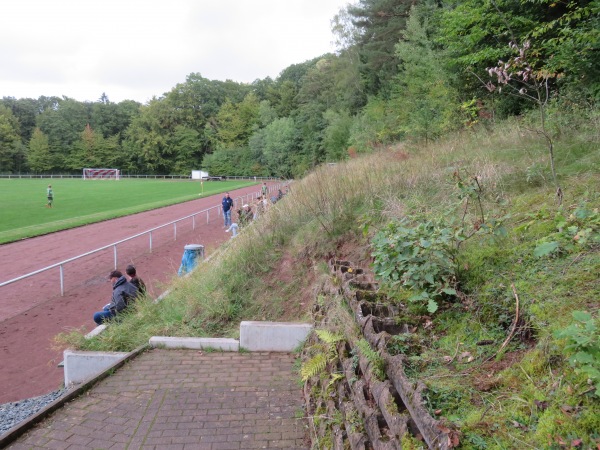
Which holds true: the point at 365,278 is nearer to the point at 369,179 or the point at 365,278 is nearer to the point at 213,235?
the point at 369,179

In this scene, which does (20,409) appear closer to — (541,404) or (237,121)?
(541,404)

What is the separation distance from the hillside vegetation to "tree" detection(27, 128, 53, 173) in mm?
93857

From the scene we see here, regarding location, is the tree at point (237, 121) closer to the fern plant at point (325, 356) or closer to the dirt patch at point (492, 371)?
the fern plant at point (325, 356)

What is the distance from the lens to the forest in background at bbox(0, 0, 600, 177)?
8836mm

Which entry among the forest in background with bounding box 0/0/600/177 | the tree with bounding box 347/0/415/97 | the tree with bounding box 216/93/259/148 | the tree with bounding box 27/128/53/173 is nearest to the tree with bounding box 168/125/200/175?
the forest in background with bounding box 0/0/600/177

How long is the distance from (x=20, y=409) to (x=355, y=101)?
46.7m

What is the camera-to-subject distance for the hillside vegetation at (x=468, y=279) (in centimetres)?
212

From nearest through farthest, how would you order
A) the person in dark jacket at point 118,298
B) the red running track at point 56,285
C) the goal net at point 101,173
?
the red running track at point 56,285 < the person in dark jacket at point 118,298 < the goal net at point 101,173

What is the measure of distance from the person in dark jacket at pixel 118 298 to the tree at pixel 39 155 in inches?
3695

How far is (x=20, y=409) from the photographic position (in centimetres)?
550

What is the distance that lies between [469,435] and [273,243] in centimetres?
641

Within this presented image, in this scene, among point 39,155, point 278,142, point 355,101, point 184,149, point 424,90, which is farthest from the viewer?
point 184,149

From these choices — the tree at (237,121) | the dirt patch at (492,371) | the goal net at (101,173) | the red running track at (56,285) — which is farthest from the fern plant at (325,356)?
the tree at (237,121)

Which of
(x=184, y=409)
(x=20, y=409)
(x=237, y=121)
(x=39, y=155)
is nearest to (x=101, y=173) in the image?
(x=39, y=155)
